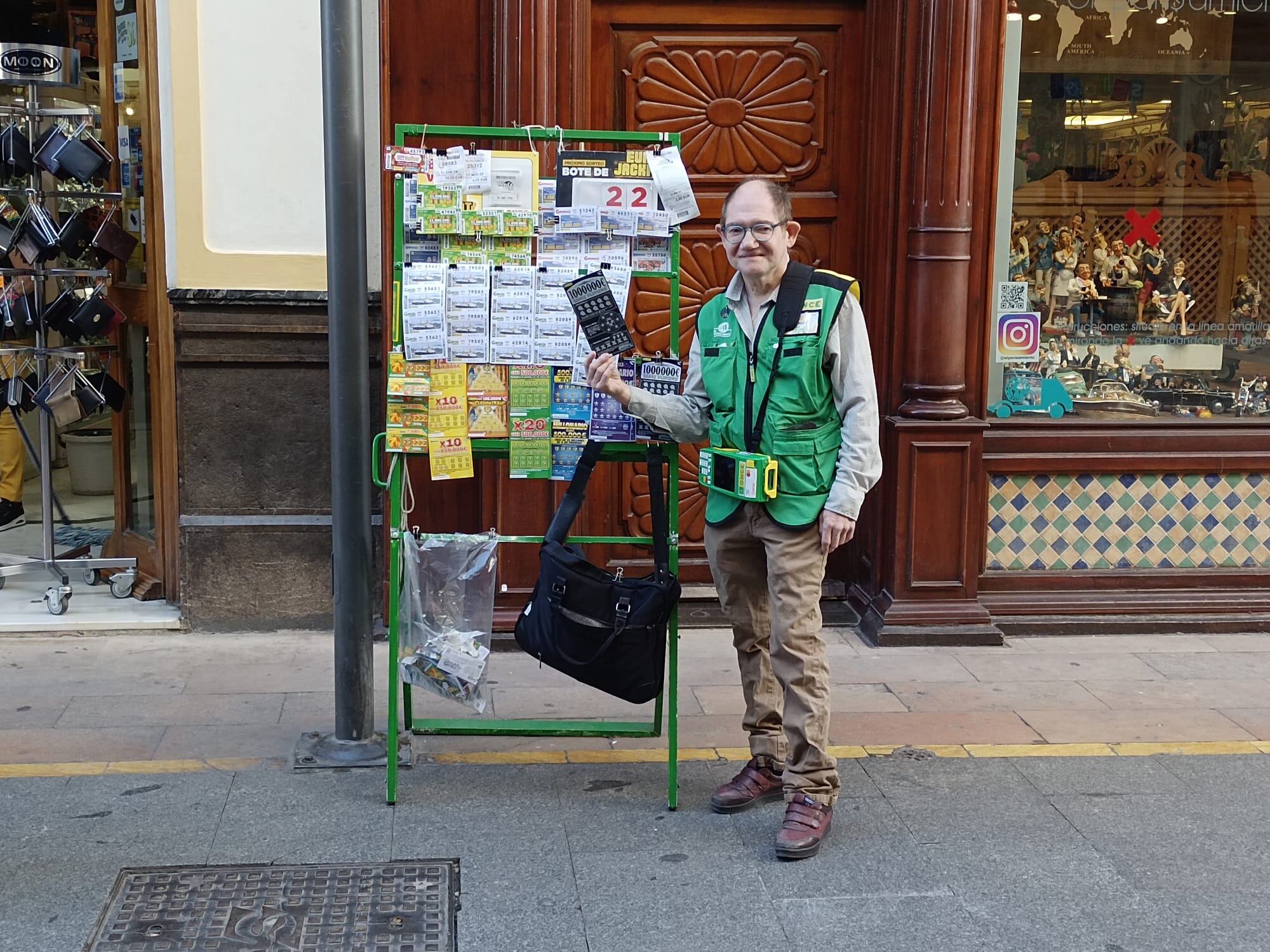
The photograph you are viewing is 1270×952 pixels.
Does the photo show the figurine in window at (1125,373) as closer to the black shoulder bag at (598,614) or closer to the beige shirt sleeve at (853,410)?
the beige shirt sleeve at (853,410)

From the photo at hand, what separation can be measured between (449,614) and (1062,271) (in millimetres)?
3658

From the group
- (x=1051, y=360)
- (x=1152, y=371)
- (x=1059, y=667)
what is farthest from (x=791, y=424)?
(x=1152, y=371)

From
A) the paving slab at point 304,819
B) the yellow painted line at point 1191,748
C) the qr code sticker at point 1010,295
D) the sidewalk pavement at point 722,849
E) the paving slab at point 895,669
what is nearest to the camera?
the sidewalk pavement at point 722,849

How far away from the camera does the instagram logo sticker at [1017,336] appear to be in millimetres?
6422

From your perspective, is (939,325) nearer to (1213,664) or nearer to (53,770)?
(1213,664)

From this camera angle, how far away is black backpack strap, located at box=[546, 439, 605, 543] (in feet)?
13.8

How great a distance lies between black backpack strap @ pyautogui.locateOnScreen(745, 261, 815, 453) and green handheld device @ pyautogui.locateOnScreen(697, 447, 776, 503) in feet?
0.24

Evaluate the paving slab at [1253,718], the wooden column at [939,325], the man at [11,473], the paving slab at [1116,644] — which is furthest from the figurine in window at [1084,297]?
the man at [11,473]

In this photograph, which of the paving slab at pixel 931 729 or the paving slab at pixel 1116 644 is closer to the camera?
the paving slab at pixel 931 729

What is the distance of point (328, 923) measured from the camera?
3.63 metres

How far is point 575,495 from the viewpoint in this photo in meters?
4.20

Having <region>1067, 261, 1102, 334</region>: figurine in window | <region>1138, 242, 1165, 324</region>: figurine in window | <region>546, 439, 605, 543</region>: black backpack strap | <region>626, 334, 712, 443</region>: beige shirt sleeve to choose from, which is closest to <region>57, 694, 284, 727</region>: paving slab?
<region>546, 439, 605, 543</region>: black backpack strap

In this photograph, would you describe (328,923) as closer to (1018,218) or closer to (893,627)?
(893,627)

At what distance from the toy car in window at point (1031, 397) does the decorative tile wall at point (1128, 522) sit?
32 centimetres
